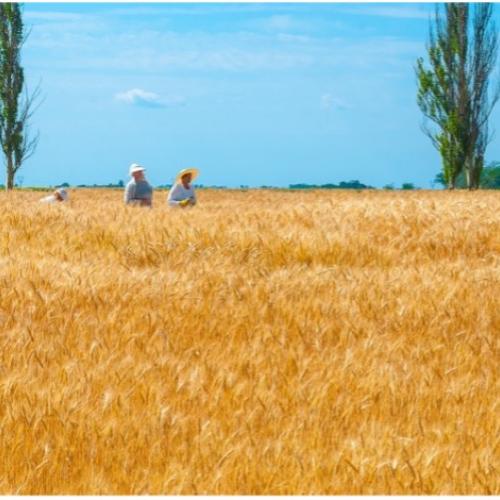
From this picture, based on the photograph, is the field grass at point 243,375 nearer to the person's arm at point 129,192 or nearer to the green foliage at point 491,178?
the person's arm at point 129,192

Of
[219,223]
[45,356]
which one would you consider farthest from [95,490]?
[219,223]

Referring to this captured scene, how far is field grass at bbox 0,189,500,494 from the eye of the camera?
3.22 metres

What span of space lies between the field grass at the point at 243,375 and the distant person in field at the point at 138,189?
21.8 ft

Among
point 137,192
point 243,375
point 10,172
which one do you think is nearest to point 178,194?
point 137,192

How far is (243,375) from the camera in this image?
4.43 meters

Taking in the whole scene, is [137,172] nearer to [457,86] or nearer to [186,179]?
[186,179]

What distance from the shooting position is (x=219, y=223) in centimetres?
1025

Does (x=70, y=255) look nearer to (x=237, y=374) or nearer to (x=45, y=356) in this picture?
(x=45, y=356)

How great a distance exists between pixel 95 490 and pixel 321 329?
2529mm

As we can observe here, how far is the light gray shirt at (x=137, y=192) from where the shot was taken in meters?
15.6

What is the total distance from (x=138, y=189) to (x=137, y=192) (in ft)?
0.17

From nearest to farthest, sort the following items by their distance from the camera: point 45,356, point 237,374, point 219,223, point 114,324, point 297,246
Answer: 1. point 237,374
2. point 45,356
3. point 114,324
4. point 297,246
5. point 219,223

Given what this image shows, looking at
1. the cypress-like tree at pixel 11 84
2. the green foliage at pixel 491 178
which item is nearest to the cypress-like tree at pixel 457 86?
the cypress-like tree at pixel 11 84

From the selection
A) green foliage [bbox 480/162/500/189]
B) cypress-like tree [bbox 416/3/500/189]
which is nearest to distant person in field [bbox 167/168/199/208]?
cypress-like tree [bbox 416/3/500/189]
